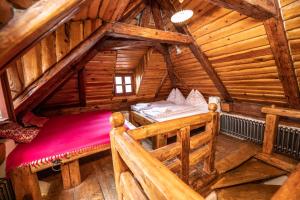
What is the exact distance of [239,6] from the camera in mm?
1549

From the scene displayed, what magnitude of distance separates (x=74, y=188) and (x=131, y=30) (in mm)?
2498

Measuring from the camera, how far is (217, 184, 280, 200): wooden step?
1.95m

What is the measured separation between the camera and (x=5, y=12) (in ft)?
2.14

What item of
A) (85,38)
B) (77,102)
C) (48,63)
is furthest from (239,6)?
(77,102)

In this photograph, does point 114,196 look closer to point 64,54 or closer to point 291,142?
point 64,54

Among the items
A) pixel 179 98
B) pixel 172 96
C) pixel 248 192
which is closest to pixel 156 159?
pixel 248 192

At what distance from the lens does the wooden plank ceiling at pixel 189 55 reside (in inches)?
68.7

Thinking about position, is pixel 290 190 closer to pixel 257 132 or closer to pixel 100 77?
pixel 257 132

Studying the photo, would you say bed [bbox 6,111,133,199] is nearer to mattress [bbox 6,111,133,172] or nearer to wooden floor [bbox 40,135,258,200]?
mattress [bbox 6,111,133,172]

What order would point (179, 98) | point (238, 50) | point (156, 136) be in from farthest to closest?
1. point (179, 98)
2. point (156, 136)
3. point (238, 50)

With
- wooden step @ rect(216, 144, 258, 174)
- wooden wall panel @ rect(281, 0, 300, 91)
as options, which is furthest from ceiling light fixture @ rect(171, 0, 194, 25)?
wooden step @ rect(216, 144, 258, 174)

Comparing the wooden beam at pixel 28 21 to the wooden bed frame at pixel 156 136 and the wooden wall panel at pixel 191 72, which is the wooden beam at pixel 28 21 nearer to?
the wooden bed frame at pixel 156 136

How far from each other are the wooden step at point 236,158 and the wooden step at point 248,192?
31 cm

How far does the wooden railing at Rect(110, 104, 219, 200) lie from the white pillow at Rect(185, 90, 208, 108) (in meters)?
2.30
